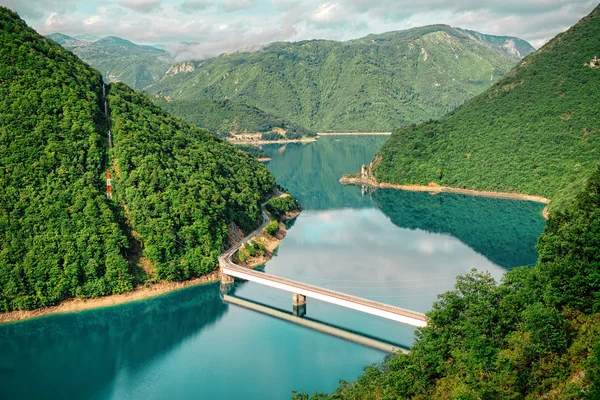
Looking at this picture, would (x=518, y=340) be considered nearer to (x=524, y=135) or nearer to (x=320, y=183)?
(x=524, y=135)

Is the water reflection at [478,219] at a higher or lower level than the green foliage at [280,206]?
lower

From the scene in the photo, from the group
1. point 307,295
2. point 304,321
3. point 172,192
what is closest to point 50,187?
point 172,192

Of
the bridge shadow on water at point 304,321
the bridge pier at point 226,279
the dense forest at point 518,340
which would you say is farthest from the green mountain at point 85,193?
the dense forest at point 518,340

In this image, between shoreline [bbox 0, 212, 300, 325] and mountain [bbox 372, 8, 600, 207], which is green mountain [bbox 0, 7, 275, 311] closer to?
shoreline [bbox 0, 212, 300, 325]

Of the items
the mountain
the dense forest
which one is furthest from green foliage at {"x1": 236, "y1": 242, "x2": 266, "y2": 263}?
the mountain

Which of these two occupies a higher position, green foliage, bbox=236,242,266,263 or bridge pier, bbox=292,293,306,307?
green foliage, bbox=236,242,266,263

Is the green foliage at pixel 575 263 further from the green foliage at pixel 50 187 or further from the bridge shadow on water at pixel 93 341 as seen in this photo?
the green foliage at pixel 50 187
